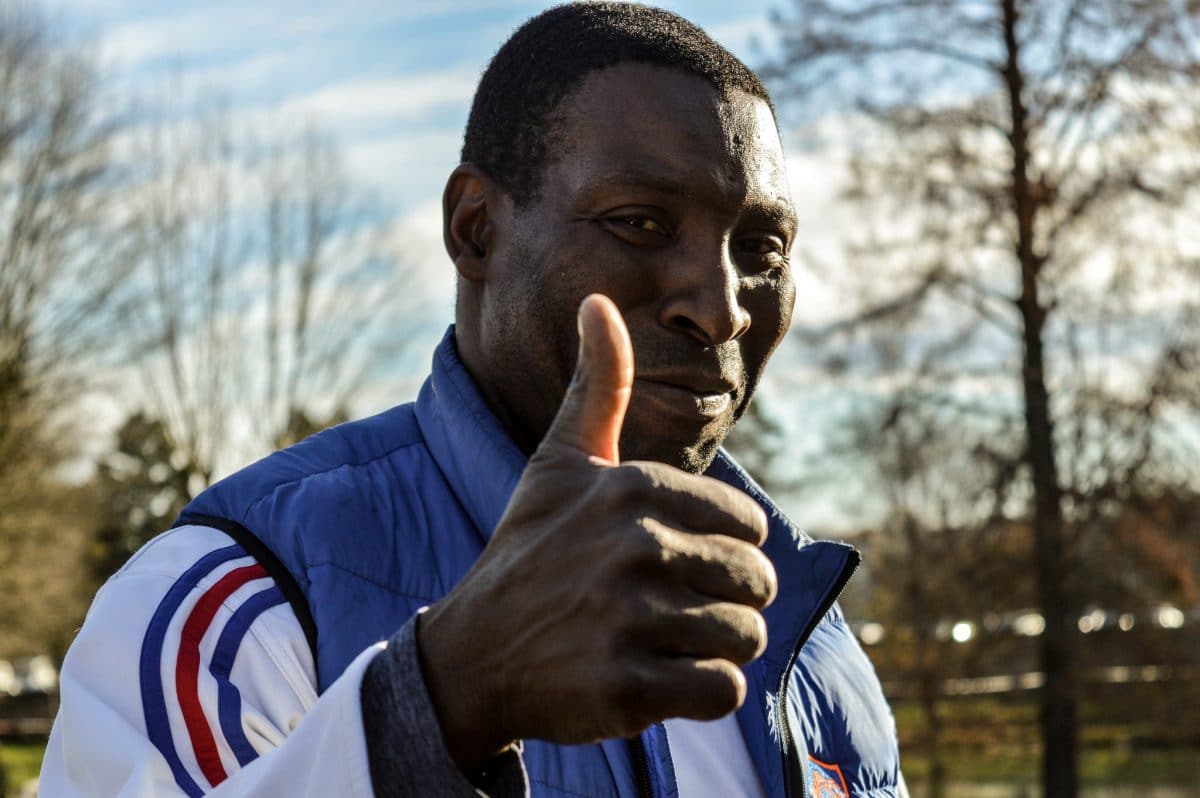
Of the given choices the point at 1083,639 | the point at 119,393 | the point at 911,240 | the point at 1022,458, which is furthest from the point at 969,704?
the point at 119,393

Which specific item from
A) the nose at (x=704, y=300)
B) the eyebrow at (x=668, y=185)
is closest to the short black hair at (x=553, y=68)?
the eyebrow at (x=668, y=185)

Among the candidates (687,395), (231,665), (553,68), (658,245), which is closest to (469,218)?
(553,68)

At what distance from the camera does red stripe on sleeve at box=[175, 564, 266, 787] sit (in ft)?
5.11

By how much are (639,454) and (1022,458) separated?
12504mm

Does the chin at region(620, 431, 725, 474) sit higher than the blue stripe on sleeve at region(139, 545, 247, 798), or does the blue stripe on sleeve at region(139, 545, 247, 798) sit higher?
the chin at region(620, 431, 725, 474)

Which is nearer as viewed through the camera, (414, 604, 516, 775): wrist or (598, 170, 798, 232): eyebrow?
(414, 604, 516, 775): wrist

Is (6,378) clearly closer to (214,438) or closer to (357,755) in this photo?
(214,438)

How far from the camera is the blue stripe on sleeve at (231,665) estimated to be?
5.20ft

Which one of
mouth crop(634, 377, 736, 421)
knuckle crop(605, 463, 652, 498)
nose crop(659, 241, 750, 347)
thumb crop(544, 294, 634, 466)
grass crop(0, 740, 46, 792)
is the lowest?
grass crop(0, 740, 46, 792)

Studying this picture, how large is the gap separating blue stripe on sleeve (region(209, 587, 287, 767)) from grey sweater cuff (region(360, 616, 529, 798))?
0.84 ft

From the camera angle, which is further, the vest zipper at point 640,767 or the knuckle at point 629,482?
the vest zipper at point 640,767

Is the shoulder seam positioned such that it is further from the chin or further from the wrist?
the wrist

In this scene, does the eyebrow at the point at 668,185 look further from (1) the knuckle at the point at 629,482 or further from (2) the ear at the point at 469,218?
(1) the knuckle at the point at 629,482

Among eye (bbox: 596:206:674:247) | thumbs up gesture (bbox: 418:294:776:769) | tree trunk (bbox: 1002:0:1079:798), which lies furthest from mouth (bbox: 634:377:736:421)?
tree trunk (bbox: 1002:0:1079:798)
